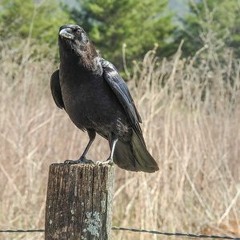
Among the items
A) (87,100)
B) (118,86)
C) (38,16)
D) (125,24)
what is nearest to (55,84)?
(87,100)

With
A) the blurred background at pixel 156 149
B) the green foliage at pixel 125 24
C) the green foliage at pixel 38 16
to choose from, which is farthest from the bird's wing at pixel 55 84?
the green foliage at pixel 125 24

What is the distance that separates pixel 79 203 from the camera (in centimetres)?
313

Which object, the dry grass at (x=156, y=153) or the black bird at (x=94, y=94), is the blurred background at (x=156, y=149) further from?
the black bird at (x=94, y=94)

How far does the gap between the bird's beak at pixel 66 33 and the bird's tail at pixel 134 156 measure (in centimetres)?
72

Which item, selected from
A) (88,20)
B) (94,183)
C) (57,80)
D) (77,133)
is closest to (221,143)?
(77,133)

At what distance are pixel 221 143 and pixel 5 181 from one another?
211cm

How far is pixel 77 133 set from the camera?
793cm

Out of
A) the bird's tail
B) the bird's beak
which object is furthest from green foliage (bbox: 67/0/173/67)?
the bird's beak

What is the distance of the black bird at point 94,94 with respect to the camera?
4.21 meters

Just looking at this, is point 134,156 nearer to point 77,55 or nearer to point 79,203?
point 77,55

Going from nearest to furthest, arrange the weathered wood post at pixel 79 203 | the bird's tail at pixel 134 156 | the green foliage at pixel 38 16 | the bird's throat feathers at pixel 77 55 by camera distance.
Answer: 1. the weathered wood post at pixel 79 203
2. the bird's throat feathers at pixel 77 55
3. the bird's tail at pixel 134 156
4. the green foliage at pixel 38 16

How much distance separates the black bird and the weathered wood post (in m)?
0.92

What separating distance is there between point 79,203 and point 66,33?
125 cm

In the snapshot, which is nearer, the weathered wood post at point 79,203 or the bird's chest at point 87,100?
the weathered wood post at point 79,203
